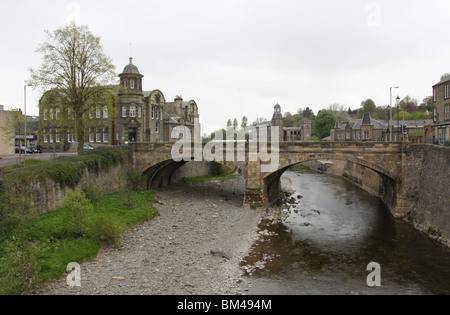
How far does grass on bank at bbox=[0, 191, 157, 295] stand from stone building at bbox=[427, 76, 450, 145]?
39.8m

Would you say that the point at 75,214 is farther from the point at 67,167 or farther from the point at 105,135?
the point at 105,135

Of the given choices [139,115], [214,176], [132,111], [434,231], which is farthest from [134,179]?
[434,231]

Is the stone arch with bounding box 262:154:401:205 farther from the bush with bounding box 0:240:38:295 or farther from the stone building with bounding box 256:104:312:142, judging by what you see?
the stone building with bounding box 256:104:312:142

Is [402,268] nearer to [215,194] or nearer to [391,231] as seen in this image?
[391,231]

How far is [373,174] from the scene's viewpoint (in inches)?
1694

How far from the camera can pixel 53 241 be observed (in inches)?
754

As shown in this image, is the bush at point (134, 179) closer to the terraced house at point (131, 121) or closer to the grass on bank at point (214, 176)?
the terraced house at point (131, 121)

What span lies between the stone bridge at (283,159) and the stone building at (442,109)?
45.0 ft

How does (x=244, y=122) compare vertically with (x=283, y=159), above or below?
above

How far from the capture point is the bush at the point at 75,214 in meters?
19.8

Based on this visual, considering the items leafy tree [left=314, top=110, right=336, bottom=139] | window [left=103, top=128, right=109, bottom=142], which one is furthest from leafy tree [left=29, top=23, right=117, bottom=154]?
leafy tree [left=314, top=110, right=336, bottom=139]

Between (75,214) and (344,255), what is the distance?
16.9 metres
